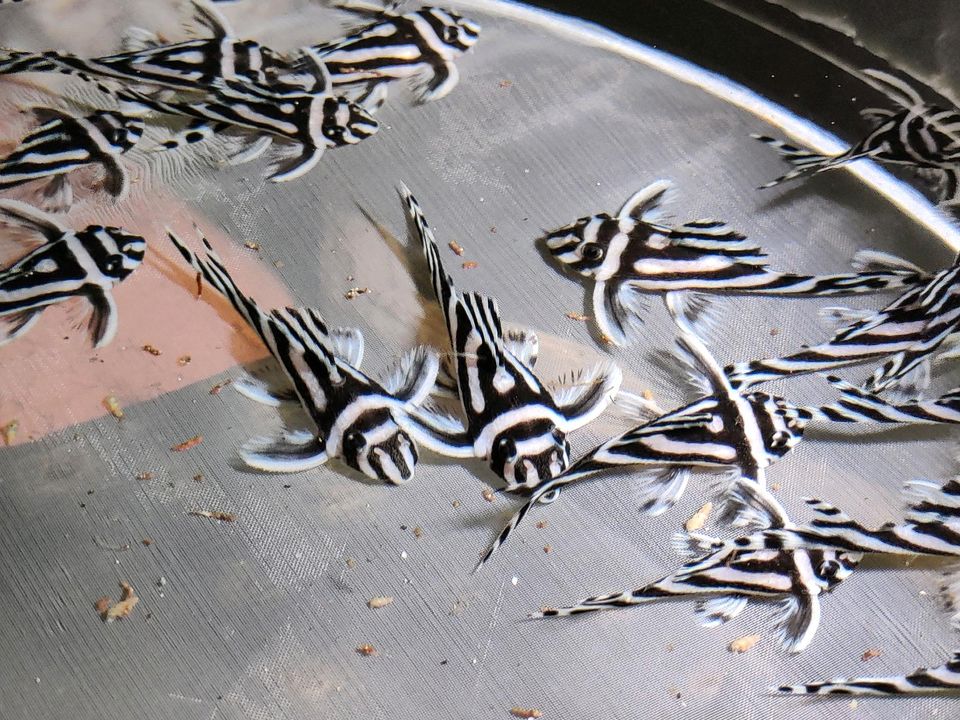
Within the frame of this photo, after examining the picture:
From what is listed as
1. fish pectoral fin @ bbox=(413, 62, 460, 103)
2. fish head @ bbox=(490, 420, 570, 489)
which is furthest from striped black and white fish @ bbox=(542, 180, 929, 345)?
fish pectoral fin @ bbox=(413, 62, 460, 103)

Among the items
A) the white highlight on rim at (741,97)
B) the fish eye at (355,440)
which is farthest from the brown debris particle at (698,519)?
the white highlight on rim at (741,97)

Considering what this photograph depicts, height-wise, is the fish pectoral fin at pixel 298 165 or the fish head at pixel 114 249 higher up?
the fish pectoral fin at pixel 298 165

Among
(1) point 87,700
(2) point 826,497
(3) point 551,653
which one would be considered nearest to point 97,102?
(1) point 87,700

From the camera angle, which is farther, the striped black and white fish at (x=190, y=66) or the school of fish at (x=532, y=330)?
the striped black and white fish at (x=190, y=66)

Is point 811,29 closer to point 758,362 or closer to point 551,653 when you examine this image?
point 758,362

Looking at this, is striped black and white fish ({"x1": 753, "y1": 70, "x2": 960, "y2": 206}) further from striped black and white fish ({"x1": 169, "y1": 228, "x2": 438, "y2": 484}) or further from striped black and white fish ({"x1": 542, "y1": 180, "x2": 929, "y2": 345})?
striped black and white fish ({"x1": 169, "y1": 228, "x2": 438, "y2": 484})

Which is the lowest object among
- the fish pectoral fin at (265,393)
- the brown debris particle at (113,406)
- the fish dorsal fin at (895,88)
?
the brown debris particle at (113,406)

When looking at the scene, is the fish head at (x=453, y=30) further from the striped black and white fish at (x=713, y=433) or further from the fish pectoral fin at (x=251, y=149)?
the striped black and white fish at (x=713, y=433)
